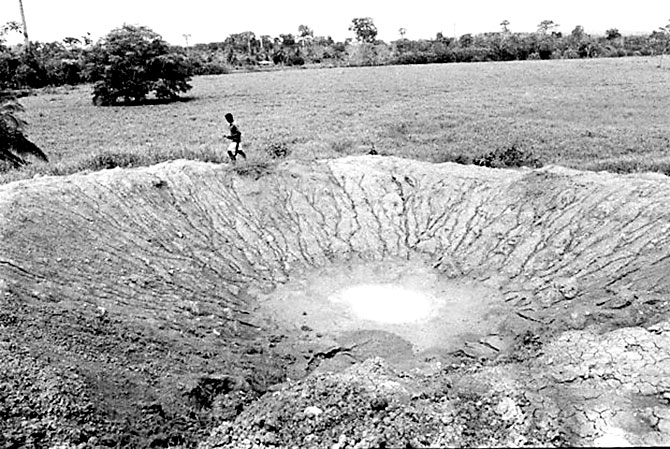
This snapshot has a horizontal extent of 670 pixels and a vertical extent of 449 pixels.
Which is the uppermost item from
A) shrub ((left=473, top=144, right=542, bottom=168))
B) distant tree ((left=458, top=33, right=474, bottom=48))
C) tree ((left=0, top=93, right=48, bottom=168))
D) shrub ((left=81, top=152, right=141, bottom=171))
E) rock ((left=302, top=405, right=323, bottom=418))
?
distant tree ((left=458, top=33, right=474, bottom=48))

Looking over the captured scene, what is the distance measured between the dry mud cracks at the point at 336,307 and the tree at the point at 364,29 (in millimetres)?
89700

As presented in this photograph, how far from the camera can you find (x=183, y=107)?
3781cm

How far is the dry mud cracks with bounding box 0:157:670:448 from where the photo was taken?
6875mm

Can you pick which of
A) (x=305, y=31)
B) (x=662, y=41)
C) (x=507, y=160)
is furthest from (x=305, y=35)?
(x=507, y=160)

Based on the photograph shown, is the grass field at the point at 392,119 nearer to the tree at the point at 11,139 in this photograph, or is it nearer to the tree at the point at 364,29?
the tree at the point at 11,139

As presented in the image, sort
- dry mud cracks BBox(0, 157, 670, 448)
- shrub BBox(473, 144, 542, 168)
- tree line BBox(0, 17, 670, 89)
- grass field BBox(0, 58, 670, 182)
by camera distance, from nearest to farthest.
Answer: dry mud cracks BBox(0, 157, 670, 448) → shrub BBox(473, 144, 542, 168) → grass field BBox(0, 58, 670, 182) → tree line BBox(0, 17, 670, 89)

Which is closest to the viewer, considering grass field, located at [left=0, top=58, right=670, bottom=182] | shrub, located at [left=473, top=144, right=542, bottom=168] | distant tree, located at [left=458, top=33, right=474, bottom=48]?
shrub, located at [left=473, top=144, right=542, bottom=168]

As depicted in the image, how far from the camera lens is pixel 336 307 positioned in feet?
35.6

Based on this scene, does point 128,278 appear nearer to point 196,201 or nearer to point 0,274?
point 0,274

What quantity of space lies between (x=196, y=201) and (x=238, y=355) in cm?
495

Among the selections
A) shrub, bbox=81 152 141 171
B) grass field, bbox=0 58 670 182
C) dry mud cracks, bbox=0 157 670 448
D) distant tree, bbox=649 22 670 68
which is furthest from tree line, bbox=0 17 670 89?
dry mud cracks, bbox=0 157 670 448

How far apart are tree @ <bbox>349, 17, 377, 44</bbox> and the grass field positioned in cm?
5045

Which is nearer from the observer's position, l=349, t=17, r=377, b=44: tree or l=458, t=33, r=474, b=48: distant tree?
l=458, t=33, r=474, b=48: distant tree

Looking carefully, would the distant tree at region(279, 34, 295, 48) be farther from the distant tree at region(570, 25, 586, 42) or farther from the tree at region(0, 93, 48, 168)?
the tree at region(0, 93, 48, 168)
